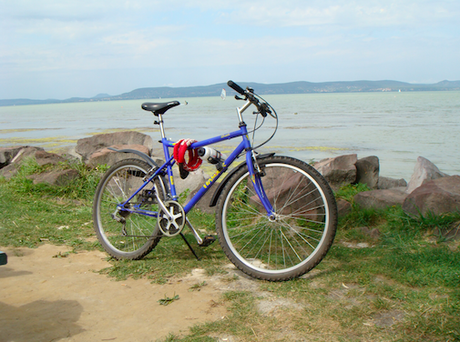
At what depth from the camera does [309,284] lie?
3051mm

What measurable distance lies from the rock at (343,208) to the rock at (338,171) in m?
1.27

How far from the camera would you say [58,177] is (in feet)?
20.6

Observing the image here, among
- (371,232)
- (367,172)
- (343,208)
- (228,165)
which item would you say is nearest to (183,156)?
(228,165)

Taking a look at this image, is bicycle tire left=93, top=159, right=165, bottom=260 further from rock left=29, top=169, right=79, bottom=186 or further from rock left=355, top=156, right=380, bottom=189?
rock left=355, top=156, right=380, bottom=189

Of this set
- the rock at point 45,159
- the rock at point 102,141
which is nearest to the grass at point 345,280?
the rock at point 45,159

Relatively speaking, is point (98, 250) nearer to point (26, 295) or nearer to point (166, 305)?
point (26, 295)

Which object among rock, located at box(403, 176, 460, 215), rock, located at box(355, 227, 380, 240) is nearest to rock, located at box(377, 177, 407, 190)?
rock, located at box(403, 176, 460, 215)

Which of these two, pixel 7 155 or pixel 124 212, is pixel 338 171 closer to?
pixel 124 212

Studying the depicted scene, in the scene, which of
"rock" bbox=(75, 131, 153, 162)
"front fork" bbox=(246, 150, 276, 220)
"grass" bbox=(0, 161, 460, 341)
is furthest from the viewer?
"rock" bbox=(75, 131, 153, 162)

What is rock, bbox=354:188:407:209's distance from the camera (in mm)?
4676

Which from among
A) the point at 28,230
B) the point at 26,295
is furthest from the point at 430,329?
the point at 28,230

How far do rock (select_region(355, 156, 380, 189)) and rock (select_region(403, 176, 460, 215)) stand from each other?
85.2 inches

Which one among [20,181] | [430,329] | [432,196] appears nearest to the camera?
[430,329]

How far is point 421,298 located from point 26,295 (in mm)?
2711
